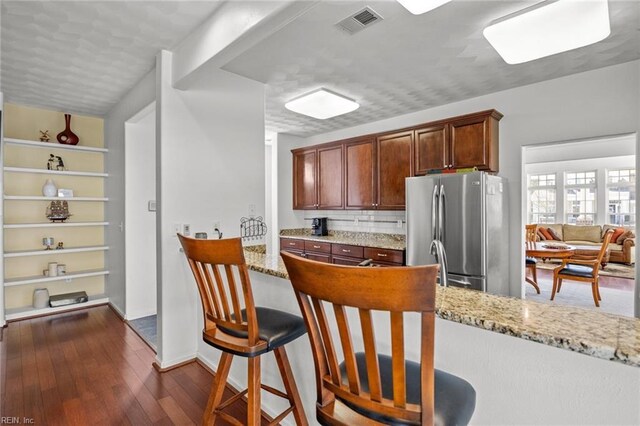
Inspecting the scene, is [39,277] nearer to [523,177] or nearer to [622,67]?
[523,177]

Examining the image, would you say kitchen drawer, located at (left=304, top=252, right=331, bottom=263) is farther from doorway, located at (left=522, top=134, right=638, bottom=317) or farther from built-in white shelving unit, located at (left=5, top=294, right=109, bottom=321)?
doorway, located at (left=522, top=134, right=638, bottom=317)

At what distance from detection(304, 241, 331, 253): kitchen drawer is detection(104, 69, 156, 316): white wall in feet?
7.57

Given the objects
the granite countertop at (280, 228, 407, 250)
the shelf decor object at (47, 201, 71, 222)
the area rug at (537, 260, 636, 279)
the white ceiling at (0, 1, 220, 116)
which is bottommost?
the area rug at (537, 260, 636, 279)

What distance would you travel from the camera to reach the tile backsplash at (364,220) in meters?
4.49

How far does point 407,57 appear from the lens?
2615mm

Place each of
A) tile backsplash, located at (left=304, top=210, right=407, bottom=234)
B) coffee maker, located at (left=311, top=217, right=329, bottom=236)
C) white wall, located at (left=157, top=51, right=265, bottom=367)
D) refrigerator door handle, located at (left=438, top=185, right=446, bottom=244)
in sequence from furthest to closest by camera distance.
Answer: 1. coffee maker, located at (left=311, top=217, right=329, bottom=236)
2. tile backsplash, located at (left=304, top=210, right=407, bottom=234)
3. refrigerator door handle, located at (left=438, top=185, right=446, bottom=244)
4. white wall, located at (left=157, top=51, right=265, bottom=367)

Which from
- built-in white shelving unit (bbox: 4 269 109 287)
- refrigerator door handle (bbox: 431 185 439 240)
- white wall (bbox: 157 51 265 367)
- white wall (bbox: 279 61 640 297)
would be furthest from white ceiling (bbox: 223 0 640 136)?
built-in white shelving unit (bbox: 4 269 109 287)

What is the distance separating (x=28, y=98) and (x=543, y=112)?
5.54 m

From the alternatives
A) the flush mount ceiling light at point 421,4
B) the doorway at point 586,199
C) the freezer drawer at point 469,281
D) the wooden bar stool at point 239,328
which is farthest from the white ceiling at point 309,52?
the doorway at point 586,199

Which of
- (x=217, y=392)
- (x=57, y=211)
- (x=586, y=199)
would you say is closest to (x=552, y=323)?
(x=217, y=392)

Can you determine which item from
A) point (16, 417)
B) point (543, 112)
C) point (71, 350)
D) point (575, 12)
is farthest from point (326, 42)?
point (71, 350)

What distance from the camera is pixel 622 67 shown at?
2.80 meters

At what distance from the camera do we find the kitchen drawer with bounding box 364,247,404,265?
12.1 ft

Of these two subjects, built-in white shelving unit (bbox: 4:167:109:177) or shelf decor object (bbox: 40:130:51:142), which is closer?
built-in white shelving unit (bbox: 4:167:109:177)
